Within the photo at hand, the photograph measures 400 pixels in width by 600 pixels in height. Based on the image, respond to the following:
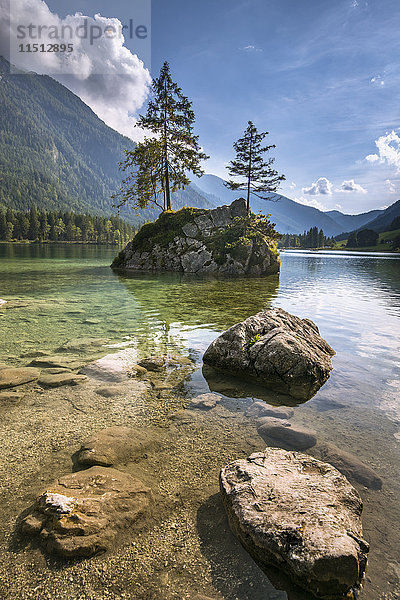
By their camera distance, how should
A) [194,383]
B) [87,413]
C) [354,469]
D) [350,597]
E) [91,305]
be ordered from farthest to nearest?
[91,305]
[194,383]
[87,413]
[354,469]
[350,597]

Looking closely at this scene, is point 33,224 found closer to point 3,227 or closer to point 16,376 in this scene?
point 3,227

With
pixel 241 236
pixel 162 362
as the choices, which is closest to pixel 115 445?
pixel 162 362

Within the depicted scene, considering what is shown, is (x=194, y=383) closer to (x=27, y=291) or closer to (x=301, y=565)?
(x=301, y=565)

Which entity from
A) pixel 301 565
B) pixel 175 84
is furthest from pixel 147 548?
pixel 175 84

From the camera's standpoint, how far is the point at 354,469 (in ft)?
15.1

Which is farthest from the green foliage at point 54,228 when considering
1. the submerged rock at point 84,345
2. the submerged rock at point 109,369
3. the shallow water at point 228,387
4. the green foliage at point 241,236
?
the submerged rock at point 109,369

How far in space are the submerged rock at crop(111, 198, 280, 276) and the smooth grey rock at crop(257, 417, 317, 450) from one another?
99.8ft

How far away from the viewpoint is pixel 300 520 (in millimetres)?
3156

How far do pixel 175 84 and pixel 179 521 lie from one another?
4696cm

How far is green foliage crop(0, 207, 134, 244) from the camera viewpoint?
492 ft

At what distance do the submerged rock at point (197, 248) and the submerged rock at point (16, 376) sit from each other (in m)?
29.6

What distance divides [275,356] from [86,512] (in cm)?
556

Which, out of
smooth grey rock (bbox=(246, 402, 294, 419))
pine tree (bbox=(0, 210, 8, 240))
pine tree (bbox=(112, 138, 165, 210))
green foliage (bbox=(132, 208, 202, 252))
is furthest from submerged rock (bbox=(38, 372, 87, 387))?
pine tree (bbox=(0, 210, 8, 240))

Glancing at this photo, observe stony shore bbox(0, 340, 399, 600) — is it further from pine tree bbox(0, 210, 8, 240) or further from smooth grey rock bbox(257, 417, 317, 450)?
pine tree bbox(0, 210, 8, 240)
